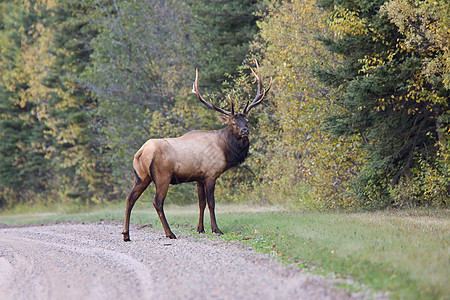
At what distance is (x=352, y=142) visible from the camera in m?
15.3

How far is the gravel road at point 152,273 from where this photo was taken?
21.5ft

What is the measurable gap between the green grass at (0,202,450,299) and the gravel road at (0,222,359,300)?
0.42 metres

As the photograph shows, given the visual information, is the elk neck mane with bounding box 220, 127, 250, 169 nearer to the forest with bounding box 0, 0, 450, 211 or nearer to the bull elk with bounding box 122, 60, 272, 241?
the bull elk with bounding box 122, 60, 272, 241

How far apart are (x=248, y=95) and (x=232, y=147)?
9872mm

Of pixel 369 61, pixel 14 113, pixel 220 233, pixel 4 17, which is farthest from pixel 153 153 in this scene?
pixel 4 17

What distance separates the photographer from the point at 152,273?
7789mm

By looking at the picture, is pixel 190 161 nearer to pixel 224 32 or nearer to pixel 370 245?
pixel 370 245

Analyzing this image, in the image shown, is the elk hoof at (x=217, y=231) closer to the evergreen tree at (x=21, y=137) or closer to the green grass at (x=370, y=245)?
the green grass at (x=370, y=245)

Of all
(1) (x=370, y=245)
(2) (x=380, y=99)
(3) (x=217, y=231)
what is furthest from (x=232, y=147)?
(1) (x=370, y=245)

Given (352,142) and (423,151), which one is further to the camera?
(352,142)

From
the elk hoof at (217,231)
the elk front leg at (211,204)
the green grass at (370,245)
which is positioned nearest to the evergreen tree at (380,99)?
the green grass at (370,245)

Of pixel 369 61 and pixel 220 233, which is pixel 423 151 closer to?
pixel 369 61

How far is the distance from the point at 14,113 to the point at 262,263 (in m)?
34.2

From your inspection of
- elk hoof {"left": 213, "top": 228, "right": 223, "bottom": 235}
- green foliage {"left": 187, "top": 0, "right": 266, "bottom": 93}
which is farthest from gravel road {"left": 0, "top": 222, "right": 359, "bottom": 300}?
green foliage {"left": 187, "top": 0, "right": 266, "bottom": 93}
